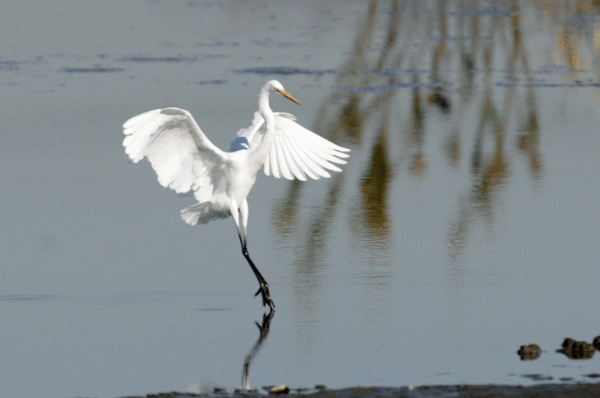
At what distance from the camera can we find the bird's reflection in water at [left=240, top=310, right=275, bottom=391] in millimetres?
6400

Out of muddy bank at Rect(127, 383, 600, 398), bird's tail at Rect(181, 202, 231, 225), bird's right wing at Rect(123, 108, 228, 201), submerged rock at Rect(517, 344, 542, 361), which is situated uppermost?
bird's right wing at Rect(123, 108, 228, 201)

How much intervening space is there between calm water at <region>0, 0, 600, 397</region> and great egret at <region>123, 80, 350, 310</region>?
1.74ft

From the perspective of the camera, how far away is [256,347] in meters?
7.11

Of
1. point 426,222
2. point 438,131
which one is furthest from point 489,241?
point 438,131

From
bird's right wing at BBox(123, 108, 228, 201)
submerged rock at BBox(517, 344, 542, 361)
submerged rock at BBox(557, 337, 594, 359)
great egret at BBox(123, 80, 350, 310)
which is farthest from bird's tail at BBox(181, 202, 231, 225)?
submerged rock at BBox(557, 337, 594, 359)

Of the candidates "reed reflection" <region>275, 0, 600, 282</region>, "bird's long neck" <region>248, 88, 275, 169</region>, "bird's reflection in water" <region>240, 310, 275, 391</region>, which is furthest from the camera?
"reed reflection" <region>275, 0, 600, 282</region>

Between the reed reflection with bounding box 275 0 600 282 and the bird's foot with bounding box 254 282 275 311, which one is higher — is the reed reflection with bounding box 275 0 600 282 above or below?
above

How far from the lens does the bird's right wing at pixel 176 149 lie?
27.7 ft

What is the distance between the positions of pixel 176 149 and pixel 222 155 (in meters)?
0.38

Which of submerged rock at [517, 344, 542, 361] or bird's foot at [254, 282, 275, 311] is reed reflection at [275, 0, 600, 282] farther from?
submerged rock at [517, 344, 542, 361]

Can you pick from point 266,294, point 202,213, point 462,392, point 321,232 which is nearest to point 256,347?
point 266,294

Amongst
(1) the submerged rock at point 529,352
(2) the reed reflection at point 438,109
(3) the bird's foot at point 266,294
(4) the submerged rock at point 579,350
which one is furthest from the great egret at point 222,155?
(4) the submerged rock at point 579,350

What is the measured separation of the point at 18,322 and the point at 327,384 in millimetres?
2603

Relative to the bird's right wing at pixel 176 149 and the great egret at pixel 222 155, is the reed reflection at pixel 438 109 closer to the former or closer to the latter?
the great egret at pixel 222 155
